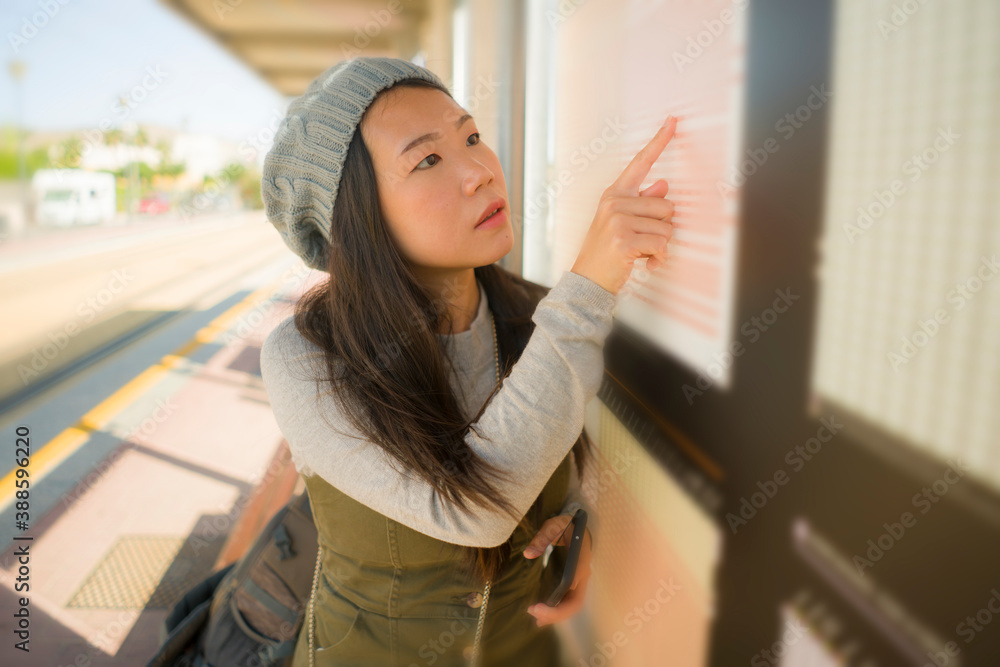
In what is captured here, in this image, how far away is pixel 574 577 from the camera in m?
1.16

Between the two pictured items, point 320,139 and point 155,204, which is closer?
point 320,139

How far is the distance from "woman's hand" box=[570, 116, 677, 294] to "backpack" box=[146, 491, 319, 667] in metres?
1.18

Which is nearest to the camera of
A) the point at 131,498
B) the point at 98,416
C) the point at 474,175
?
the point at 474,175

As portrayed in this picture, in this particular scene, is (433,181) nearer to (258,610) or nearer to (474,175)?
(474,175)

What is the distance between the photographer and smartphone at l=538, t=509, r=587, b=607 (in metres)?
1.12

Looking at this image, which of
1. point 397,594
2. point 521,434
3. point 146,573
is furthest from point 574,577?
point 146,573

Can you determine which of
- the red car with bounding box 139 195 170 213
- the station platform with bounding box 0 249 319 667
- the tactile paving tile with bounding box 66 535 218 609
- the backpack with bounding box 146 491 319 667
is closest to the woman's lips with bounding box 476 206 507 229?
the station platform with bounding box 0 249 319 667

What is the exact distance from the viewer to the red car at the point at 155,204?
425 inches

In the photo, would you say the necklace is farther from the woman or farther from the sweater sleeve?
the sweater sleeve

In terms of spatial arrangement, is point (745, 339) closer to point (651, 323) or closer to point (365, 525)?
point (651, 323)

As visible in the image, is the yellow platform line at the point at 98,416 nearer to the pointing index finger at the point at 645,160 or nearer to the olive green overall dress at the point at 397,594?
the olive green overall dress at the point at 397,594

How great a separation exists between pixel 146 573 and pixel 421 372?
2.62m

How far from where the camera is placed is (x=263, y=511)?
3.47 metres

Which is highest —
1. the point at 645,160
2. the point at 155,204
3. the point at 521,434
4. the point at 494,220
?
the point at 645,160
